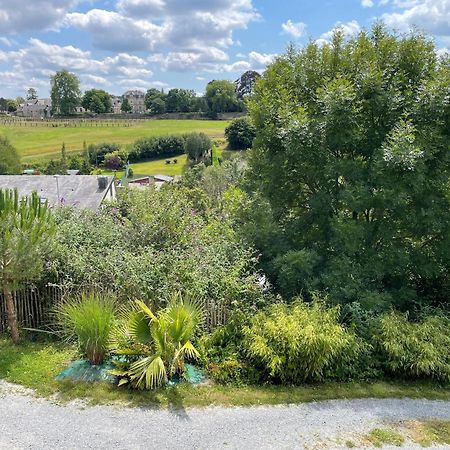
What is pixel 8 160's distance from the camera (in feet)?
154

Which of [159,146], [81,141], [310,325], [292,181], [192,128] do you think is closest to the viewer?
[310,325]

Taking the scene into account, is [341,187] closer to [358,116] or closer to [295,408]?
[358,116]

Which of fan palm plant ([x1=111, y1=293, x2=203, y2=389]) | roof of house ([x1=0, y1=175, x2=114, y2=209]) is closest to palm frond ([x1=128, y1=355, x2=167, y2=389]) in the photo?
fan palm plant ([x1=111, y1=293, x2=203, y2=389])

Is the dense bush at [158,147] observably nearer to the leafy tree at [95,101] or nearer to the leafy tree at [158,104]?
the leafy tree at [158,104]

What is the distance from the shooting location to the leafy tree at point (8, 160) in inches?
1808

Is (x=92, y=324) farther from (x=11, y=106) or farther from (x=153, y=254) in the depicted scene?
(x=11, y=106)

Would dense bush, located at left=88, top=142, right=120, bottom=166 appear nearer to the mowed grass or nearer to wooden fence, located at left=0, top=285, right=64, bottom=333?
the mowed grass

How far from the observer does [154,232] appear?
9.95 metres

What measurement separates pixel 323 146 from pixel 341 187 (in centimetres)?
101

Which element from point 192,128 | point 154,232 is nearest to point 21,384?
point 154,232

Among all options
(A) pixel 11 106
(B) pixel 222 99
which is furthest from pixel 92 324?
(A) pixel 11 106

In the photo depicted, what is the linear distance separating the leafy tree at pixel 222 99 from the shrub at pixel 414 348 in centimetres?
9341

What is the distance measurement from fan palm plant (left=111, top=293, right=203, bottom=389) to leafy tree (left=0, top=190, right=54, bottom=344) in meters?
2.08

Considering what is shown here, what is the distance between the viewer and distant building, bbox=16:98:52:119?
120 metres
